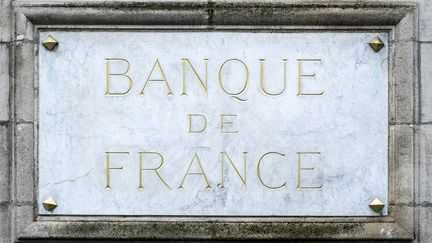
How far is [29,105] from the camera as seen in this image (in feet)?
15.0

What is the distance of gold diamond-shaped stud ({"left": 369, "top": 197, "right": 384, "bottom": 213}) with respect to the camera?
452 centimetres

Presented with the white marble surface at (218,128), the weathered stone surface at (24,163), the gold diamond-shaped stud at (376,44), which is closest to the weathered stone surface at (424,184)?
the white marble surface at (218,128)

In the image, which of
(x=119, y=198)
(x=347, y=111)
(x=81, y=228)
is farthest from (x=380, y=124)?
(x=81, y=228)

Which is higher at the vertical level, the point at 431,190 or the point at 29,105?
the point at 29,105

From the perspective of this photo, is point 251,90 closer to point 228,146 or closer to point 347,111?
point 228,146

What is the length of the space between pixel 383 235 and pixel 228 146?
1321 mm

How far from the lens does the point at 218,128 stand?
4543 millimetres

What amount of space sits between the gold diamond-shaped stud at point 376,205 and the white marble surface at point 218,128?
44mm

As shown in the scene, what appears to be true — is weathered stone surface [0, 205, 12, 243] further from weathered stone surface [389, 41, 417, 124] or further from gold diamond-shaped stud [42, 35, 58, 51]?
weathered stone surface [389, 41, 417, 124]

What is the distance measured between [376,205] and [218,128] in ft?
4.30

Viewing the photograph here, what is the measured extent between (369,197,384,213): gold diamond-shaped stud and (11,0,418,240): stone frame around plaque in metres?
0.07

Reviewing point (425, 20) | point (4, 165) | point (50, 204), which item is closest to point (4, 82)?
point (4, 165)

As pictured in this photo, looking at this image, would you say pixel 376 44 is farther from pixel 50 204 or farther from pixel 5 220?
pixel 5 220

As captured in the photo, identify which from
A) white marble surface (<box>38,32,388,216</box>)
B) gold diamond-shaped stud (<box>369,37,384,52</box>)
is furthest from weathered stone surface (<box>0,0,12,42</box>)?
gold diamond-shaped stud (<box>369,37,384,52</box>)
